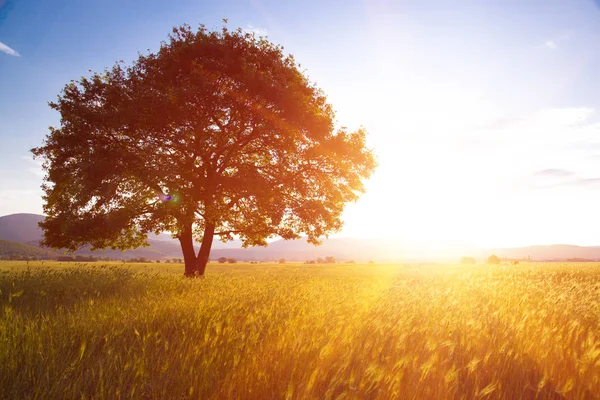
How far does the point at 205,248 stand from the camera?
1842 cm

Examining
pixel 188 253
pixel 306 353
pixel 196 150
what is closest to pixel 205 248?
pixel 188 253

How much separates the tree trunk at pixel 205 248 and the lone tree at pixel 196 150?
0.08 metres

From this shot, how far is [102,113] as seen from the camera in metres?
14.7

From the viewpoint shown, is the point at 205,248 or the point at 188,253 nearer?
the point at 188,253

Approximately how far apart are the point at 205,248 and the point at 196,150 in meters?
5.41

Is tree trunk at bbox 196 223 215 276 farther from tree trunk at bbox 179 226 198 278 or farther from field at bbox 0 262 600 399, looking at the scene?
field at bbox 0 262 600 399

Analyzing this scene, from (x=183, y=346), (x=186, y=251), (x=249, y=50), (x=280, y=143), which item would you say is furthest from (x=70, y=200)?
(x=183, y=346)

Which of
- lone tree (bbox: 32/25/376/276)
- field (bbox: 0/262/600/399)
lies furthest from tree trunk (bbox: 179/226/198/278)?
field (bbox: 0/262/600/399)

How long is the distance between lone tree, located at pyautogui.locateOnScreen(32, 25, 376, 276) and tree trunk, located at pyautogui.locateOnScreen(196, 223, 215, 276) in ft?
0.25

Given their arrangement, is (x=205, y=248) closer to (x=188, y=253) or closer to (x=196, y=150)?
(x=188, y=253)

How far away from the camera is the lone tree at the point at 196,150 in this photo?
1441 cm

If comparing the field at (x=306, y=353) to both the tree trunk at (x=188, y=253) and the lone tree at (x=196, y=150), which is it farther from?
the tree trunk at (x=188, y=253)

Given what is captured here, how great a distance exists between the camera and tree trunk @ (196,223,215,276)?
18.1 m

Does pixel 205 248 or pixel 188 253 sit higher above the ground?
pixel 205 248
